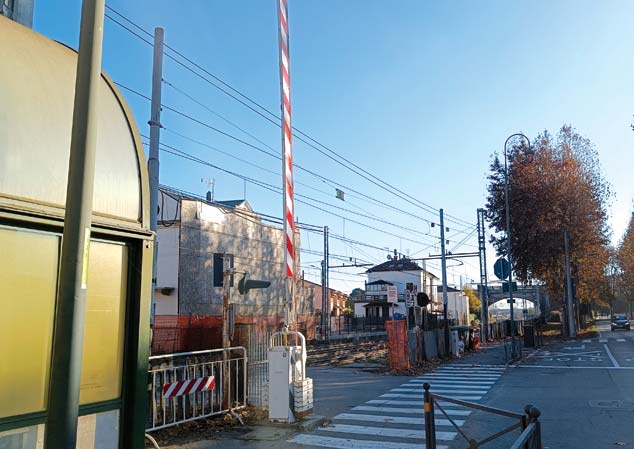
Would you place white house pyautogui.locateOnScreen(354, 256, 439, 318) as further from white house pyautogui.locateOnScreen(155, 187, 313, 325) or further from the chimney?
the chimney

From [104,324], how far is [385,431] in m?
6.93

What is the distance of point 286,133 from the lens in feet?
34.7

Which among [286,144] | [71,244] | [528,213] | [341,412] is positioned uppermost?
[528,213]

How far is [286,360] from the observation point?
9797 mm

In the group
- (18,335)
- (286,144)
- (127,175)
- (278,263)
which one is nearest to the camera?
(18,335)

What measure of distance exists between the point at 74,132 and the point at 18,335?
4.72ft

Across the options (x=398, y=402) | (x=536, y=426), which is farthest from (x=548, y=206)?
(x=536, y=426)

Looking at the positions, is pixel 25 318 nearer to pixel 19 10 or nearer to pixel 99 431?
pixel 99 431

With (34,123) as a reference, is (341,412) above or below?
below

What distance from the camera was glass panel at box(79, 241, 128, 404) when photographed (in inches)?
157

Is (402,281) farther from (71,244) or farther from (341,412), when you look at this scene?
(71,244)

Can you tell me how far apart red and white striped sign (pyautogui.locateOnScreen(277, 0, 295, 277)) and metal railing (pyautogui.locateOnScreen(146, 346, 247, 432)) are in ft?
7.51

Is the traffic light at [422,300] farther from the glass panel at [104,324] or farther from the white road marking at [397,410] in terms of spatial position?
the glass panel at [104,324]

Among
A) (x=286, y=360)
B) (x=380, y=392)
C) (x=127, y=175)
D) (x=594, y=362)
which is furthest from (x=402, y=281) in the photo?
(x=127, y=175)
